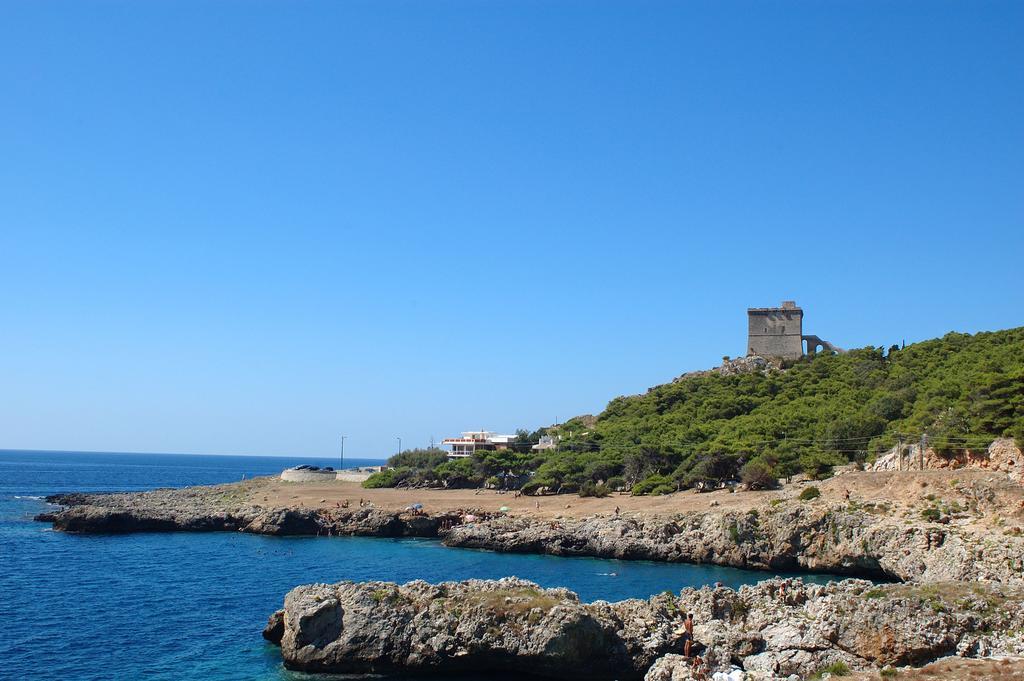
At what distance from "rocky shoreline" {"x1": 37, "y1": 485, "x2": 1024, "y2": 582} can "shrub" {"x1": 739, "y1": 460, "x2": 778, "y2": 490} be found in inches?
292

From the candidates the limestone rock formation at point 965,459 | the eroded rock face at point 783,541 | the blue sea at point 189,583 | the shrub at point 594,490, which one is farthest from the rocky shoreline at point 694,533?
the shrub at point 594,490

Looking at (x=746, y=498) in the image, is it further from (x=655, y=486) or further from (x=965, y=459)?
(x=965, y=459)

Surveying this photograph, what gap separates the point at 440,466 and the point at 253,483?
24.2 meters

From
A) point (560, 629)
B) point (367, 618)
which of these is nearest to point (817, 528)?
point (560, 629)

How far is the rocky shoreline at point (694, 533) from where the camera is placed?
30531 mm

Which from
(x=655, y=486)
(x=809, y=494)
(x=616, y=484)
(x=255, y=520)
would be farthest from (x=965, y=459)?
(x=255, y=520)

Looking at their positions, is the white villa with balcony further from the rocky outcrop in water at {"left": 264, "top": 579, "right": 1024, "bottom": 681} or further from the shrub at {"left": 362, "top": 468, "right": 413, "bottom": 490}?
the rocky outcrop in water at {"left": 264, "top": 579, "right": 1024, "bottom": 681}

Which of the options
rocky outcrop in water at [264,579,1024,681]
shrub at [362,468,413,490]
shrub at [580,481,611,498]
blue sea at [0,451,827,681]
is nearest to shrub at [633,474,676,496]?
shrub at [580,481,611,498]

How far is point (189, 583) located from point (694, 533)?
24.2 meters

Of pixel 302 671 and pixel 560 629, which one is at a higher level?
pixel 560 629

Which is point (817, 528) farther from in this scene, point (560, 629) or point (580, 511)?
point (560, 629)

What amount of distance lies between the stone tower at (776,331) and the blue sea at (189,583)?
189 feet

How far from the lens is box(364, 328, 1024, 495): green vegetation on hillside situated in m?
44.0

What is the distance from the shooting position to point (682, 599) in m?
21.6
